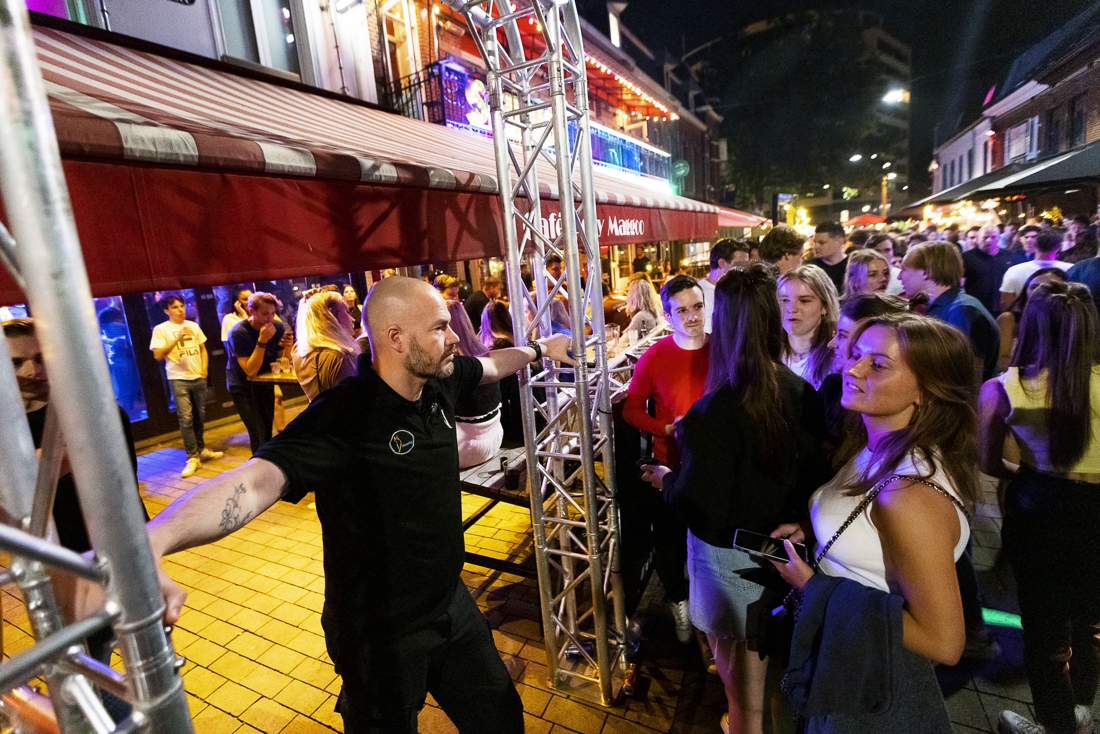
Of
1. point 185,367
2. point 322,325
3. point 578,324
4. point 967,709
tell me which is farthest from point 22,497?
point 185,367

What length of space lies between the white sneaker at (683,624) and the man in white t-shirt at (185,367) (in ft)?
20.5

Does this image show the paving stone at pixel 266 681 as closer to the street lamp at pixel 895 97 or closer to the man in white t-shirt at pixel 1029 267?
the man in white t-shirt at pixel 1029 267

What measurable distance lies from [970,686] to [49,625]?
3909 millimetres

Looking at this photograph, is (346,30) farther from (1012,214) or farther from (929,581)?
(1012,214)

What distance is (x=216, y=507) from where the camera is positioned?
1.40m

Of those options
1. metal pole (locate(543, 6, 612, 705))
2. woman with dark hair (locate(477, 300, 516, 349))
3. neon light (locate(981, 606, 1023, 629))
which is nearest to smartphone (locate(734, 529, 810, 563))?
metal pole (locate(543, 6, 612, 705))

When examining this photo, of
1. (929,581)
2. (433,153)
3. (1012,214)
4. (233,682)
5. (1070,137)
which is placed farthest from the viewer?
(1012,214)

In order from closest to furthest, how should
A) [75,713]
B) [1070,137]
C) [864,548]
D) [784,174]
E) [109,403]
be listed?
[109,403] → [75,713] → [864,548] → [1070,137] → [784,174]

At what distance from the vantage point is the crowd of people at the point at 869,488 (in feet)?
4.82

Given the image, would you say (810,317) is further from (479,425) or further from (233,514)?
(233,514)

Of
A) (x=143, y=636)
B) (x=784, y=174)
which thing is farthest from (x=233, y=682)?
(x=784, y=174)

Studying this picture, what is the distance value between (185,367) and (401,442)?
6.07 metres

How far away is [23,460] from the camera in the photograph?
3.00 feet

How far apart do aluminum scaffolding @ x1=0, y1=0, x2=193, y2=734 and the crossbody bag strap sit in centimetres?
169
